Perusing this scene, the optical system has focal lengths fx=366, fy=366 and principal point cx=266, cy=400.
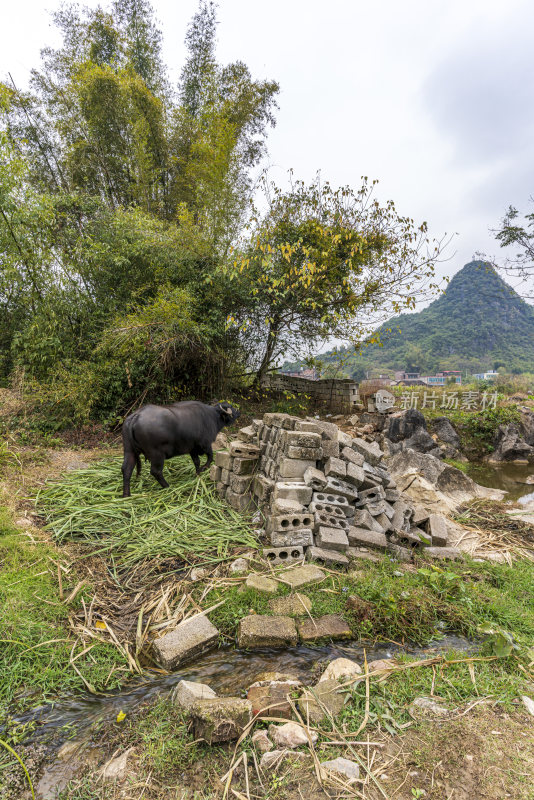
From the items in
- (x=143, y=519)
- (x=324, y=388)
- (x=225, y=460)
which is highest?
(x=324, y=388)

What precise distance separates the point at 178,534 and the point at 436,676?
2308 millimetres

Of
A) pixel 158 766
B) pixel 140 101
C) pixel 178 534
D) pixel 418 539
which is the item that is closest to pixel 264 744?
pixel 158 766

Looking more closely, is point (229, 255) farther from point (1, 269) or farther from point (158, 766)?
point (158, 766)

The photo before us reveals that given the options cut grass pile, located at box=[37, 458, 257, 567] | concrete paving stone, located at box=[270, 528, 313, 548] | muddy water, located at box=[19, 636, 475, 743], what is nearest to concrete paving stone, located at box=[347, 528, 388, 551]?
concrete paving stone, located at box=[270, 528, 313, 548]

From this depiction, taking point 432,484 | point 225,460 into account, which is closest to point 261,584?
point 225,460

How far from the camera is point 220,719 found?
1.60 m

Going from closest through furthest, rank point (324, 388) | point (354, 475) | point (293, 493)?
1. point (293, 493)
2. point (354, 475)
3. point (324, 388)

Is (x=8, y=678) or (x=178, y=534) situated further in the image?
(x=178, y=534)

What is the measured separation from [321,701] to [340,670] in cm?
26

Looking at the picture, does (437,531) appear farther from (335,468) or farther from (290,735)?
(290,735)

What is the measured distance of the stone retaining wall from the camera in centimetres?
1053

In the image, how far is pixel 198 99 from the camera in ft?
33.2

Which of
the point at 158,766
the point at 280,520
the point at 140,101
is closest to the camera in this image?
the point at 158,766

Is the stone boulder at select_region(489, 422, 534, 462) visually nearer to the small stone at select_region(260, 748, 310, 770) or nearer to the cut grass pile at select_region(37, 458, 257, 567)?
the cut grass pile at select_region(37, 458, 257, 567)
